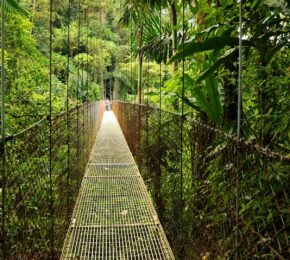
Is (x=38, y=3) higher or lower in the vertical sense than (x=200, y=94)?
higher

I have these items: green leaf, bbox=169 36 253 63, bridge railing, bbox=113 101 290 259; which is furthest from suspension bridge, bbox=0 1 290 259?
green leaf, bbox=169 36 253 63

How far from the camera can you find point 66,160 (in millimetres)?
2207

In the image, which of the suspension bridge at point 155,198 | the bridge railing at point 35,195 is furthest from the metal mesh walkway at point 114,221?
the bridge railing at point 35,195

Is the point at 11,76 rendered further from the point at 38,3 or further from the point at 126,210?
the point at 38,3

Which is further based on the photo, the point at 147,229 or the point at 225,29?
the point at 147,229

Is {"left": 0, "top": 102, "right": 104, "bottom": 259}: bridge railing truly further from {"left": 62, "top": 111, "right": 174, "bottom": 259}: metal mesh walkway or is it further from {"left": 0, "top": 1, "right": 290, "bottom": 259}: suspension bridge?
{"left": 62, "top": 111, "right": 174, "bottom": 259}: metal mesh walkway

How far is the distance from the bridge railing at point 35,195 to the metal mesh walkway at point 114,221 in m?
0.12

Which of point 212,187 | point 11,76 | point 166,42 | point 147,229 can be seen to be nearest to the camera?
point 212,187

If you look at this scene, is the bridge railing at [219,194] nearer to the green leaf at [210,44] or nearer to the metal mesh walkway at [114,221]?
the metal mesh walkway at [114,221]

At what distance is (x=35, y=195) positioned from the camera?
154 cm

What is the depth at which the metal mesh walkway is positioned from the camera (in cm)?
186

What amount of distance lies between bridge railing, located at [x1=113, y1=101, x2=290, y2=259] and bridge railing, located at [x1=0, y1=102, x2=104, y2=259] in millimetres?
534

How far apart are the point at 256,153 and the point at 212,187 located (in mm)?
506

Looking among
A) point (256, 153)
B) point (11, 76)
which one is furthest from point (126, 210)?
point (11, 76)
